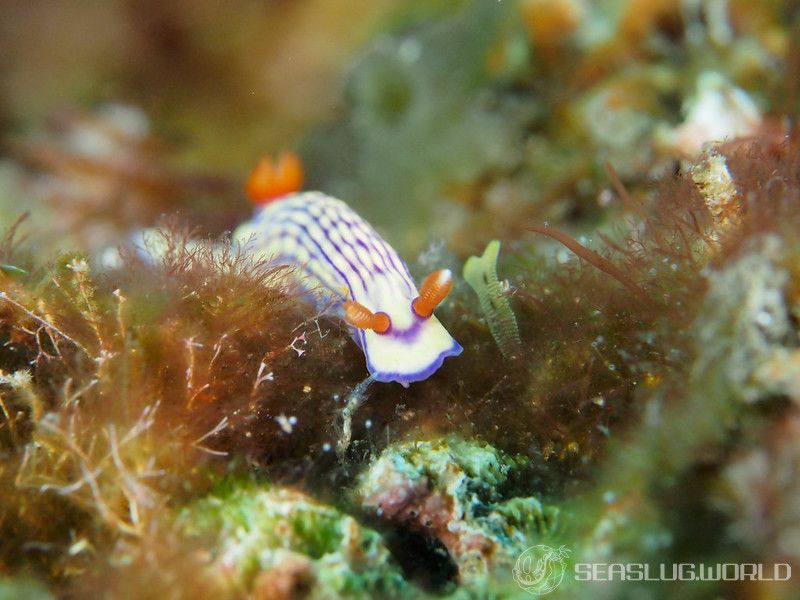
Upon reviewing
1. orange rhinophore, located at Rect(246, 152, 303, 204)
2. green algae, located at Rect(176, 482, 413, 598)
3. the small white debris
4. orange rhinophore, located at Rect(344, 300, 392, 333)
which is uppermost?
orange rhinophore, located at Rect(246, 152, 303, 204)

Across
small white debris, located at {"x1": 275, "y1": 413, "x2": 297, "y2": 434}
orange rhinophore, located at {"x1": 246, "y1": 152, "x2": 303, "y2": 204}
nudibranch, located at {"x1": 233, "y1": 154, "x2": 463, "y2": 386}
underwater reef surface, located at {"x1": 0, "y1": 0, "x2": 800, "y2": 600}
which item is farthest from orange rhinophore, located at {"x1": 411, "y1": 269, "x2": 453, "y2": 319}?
orange rhinophore, located at {"x1": 246, "y1": 152, "x2": 303, "y2": 204}

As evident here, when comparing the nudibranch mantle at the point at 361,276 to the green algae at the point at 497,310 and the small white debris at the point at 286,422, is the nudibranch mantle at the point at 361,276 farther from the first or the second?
the small white debris at the point at 286,422

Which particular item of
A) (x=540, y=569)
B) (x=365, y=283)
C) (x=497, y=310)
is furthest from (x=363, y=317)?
(x=540, y=569)

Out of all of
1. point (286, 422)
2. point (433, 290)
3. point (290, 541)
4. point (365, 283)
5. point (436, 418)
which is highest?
point (365, 283)

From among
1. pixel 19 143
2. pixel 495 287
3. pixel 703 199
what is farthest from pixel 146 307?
pixel 19 143

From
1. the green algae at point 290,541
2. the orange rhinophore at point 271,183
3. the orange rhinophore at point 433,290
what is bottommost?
the green algae at point 290,541

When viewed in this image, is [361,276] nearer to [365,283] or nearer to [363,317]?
[365,283]

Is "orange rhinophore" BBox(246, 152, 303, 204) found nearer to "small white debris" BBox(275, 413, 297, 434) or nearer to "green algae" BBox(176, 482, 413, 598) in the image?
"small white debris" BBox(275, 413, 297, 434)

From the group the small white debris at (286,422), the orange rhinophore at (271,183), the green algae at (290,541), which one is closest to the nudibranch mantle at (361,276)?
the small white debris at (286,422)
